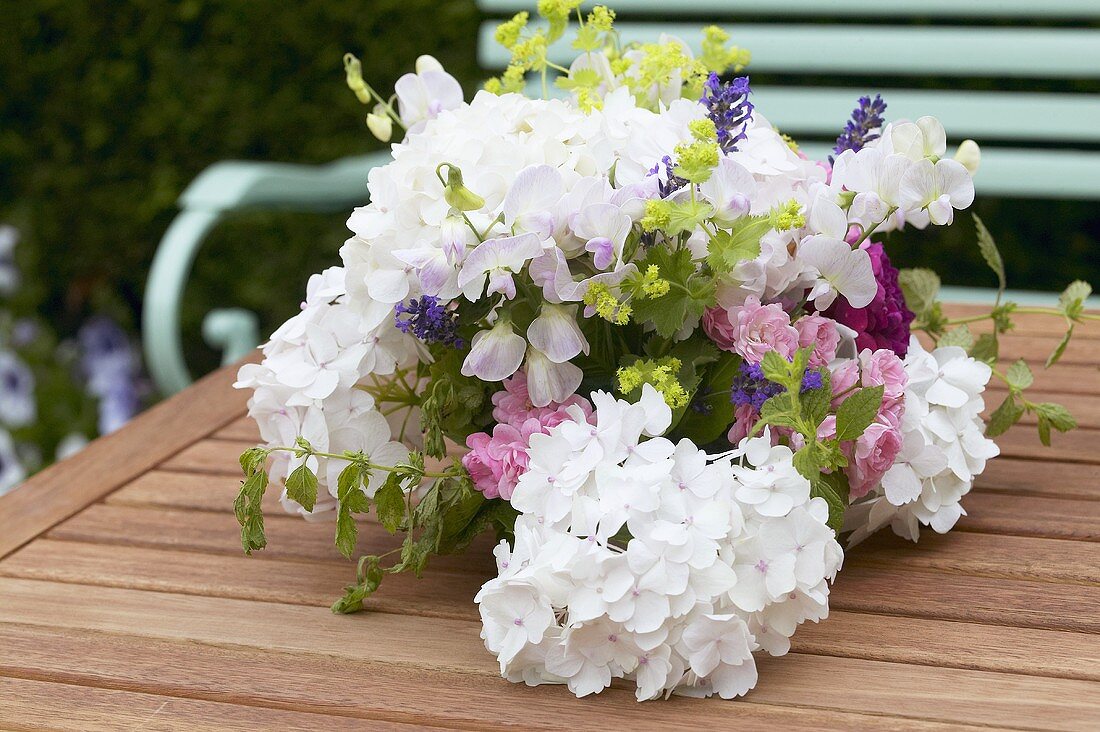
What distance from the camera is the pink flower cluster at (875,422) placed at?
834 millimetres

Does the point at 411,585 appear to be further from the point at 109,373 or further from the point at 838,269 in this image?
the point at 109,373

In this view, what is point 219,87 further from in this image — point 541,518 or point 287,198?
point 541,518

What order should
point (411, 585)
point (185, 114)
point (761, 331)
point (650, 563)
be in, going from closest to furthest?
1. point (650, 563)
2. point (761, 331)
3. point (411, 585)
4. point (185, 114)

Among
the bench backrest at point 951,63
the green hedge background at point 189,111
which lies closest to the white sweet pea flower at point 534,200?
the bench backrest at point 951,63

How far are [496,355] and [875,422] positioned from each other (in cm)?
27

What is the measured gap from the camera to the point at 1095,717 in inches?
27.2

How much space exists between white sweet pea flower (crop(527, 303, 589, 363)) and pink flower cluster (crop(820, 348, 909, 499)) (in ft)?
0.57

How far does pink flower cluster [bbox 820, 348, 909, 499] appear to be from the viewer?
2.74 ft

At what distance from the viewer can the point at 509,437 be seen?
0.82 m

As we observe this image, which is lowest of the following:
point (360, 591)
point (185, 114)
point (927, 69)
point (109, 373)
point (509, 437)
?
point (109, 373)

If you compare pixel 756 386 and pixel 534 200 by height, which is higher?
pixel 534 200

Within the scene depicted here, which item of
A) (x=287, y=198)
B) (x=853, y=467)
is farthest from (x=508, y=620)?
(x=287, y=198)

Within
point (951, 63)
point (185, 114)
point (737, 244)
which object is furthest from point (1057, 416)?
point (185, 114)

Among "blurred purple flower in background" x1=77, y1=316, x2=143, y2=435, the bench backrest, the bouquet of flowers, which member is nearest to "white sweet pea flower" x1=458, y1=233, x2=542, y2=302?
the bouquet of flowers
